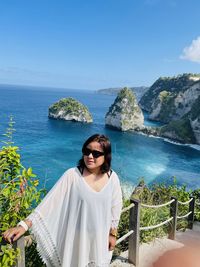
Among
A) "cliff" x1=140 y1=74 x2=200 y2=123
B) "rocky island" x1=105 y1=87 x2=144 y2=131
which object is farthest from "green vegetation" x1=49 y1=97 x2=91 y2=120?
"cliff" x1=140 y1=74 x2=200 y2=123

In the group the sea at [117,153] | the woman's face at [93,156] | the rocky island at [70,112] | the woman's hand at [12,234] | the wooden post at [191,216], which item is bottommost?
the sea at [117,153]

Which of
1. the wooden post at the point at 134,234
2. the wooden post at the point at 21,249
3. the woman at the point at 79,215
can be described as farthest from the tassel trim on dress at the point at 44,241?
the wooden post at the point at 134,234

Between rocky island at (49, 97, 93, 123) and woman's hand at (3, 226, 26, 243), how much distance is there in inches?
3423

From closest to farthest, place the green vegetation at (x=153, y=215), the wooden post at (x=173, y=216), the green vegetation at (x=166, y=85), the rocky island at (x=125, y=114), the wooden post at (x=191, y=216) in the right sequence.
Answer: the green vegetation at (x=153, y=215)
the wooden post at (x=173, y=216)
the wooden post at (x=191, y=216)
the rocky island at (x=125, y=114)
the green vegetation at (x=166, y=85)

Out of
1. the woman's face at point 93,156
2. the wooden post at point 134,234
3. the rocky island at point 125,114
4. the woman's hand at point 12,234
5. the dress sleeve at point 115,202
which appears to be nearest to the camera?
the woman's hand at point 12,234

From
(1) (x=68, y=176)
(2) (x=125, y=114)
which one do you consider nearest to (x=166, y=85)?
(2) (x=125, y=114)

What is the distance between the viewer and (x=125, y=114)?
82000 millimetres

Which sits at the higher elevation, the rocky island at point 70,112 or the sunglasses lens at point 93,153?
the sunglasses lens at point 93,153

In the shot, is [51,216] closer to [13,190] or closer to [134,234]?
[13,190]

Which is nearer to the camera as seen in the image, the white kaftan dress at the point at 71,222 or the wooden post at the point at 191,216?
the white kaftan dress at the point at 71,222

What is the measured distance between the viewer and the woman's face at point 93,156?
8.32 feet

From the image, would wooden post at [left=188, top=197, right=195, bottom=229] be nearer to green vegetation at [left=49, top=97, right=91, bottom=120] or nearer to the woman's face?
the woman's face

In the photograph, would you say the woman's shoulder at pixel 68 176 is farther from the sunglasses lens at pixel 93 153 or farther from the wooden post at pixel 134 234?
the wooden post at pixel 134 234

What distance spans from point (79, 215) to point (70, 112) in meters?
89.2
